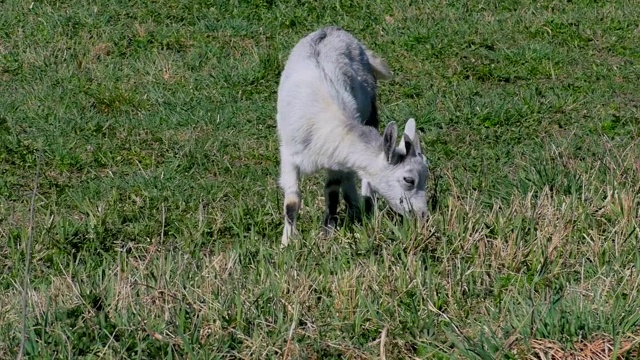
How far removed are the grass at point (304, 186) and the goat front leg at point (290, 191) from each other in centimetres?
14

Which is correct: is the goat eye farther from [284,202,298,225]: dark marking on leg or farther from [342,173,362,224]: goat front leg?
[284,202,298,225]: dark marking on leg

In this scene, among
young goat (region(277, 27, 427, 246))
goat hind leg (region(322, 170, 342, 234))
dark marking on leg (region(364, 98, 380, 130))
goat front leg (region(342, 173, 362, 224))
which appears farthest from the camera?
dark marking on leg (region(364, 98, 380, 130))

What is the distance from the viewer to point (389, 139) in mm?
6871

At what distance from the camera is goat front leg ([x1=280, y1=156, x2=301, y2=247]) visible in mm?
7277

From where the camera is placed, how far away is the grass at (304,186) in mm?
4613

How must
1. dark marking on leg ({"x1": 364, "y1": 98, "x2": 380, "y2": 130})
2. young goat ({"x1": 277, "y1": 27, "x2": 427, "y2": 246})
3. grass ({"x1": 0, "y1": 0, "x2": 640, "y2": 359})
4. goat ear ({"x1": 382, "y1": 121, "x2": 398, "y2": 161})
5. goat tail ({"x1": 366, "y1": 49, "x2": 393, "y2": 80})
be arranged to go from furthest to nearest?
1. goat tail ({"x1": 366, "y1": 49, "x2": 393, "y2": 80})
2. dark marking on leg ({"x1": 364, "y1": 98, "x2": 380, "y2": 130})
3. young goat ({"x1": 277, "y1": 27, "x2": 427, "y2": 246})
4. goat ear ({"x1": 382, "y1": 121, "x2": 398, "y2": 161})
5. grass ({"x1": 0, "y1": 0, "x2": 640, "y2": 359})

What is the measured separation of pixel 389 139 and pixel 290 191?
2.87 feet

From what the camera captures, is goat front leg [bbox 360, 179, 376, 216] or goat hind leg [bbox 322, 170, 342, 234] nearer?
goat front leg [bbox 360, 179, 376, 216]

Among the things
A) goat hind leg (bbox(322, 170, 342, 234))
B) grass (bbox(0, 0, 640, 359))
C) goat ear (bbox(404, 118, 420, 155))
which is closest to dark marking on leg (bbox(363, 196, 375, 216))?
goat hind leg (bbox(322, 170, 342, 234))

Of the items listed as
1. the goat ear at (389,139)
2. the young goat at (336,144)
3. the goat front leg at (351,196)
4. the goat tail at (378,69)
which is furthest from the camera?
the goat tail at (378,69)

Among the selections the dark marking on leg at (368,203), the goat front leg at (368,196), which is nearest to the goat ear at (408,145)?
the goat front leg at (368,196)

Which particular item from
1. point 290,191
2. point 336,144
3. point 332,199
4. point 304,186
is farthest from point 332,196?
point 304,186

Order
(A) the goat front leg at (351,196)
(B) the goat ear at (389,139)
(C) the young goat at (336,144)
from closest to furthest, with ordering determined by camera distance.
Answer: (B) the goat ear at (389,139) → (C) the young goat at (336,144) → (A) the goat front leg at (351,196)

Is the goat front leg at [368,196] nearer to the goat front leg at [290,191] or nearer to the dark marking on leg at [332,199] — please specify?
the dark marking on leg at [332,199]
